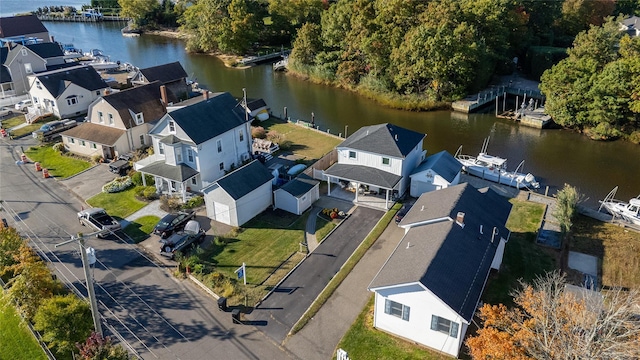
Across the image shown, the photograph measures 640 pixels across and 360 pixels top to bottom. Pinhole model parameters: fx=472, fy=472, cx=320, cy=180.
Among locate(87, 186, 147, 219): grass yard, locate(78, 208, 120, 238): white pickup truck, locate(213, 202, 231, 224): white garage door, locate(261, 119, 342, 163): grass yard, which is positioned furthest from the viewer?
locate(261, 119, 342, 163): grass yard

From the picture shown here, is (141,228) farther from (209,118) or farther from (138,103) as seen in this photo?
(138,103)

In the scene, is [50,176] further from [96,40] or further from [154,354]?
[96,40]

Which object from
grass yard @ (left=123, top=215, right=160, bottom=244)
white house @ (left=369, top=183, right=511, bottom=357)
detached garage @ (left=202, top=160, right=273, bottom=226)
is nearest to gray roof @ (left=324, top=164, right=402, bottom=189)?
detached garage @ (left=202, top=160, right=273, bottom=226)

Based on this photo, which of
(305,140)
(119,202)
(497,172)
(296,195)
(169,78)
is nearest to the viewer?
(296,195)

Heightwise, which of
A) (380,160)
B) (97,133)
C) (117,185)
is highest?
(97,133)

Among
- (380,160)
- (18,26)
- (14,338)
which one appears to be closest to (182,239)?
(14,338)

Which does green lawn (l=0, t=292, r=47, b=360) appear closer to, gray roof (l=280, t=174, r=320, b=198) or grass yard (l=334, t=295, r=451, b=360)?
grass yard (l=334, t=295, r=451, b=360)
